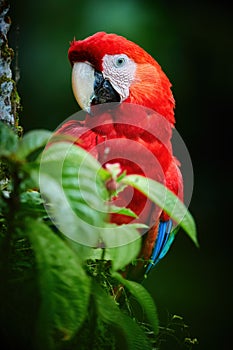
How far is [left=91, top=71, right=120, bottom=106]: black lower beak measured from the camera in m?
1.15

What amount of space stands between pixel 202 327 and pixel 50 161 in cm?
175

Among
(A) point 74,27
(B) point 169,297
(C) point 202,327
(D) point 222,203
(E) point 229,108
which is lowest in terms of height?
(C) point 202,327

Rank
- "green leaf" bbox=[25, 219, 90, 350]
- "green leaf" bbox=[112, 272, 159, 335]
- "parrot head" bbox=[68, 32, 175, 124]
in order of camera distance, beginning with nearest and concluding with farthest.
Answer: "green leaf" bbox=[25, 219, 90, 350]
"green leaf" bbox=[112, 272, 159, 335]
"parrot head" bbox=[68, 32, 175, 124]

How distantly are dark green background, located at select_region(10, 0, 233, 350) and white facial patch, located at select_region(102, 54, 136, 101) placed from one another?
79 centimetres

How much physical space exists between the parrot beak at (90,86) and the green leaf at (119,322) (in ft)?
2.18

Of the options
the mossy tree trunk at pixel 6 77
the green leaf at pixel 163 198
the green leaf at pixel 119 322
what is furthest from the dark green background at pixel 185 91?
the green leaf at pixel 163 198

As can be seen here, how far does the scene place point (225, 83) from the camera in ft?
7.24

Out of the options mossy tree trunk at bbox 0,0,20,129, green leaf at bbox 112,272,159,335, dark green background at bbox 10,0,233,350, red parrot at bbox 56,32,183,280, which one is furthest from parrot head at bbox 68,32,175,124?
dark green background at bbox 10,0,233,350

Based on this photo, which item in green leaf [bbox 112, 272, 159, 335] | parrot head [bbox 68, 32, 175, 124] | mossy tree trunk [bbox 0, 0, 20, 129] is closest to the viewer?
green leaf [bbox 112, 272, 159, 335]

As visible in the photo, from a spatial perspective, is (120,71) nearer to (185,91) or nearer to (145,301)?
(145,301)

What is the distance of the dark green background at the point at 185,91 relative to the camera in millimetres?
1957

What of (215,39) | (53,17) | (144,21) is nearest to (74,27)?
(53,17)

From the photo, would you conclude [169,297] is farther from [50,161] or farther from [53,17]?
[50,161]

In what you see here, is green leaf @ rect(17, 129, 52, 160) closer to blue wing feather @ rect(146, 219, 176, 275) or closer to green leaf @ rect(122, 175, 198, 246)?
green leaf @ rect(122, 175, 198, 246)
